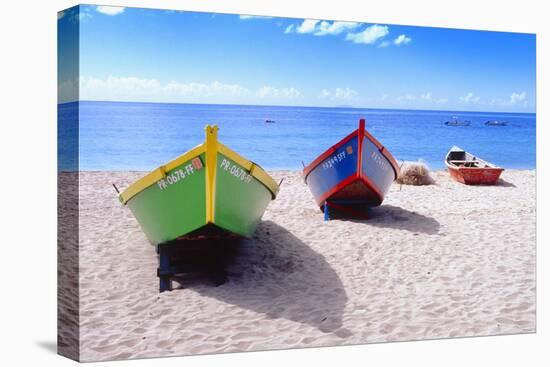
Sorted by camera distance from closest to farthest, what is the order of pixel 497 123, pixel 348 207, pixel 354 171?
1. pixel 497 123
2. pixel 354 171
3. pixel 348 207

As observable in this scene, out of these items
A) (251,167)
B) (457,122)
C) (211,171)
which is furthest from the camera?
(457,122)

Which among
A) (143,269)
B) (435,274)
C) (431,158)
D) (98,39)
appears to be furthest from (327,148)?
(98,39)

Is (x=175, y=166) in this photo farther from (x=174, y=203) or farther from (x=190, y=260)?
(x=190, y=260)

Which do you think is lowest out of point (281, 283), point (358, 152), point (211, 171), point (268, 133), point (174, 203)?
point (281, 283)

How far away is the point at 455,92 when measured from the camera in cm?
569

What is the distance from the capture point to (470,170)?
8.06 meters

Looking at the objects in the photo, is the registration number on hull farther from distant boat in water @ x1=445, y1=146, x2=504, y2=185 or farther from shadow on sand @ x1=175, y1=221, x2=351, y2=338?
distant boat in water @ x1=445, y1=146, x2=504, y2=185

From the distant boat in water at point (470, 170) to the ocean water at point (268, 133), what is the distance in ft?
2.24

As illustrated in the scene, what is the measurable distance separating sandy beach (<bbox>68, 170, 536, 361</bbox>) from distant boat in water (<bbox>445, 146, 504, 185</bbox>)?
0.90 m

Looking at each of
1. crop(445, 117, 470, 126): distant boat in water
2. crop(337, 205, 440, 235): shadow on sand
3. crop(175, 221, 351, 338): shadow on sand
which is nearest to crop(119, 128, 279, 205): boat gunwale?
crop(175, 221, 351, 338): shadow on sand

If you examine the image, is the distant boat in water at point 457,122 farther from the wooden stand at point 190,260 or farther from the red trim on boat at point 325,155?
the wooden stand at point 190,260

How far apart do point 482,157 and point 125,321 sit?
4745 millimetres

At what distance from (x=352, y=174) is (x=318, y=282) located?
5.59ft

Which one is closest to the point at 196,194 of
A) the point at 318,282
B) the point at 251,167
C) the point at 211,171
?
the point at 211,171
